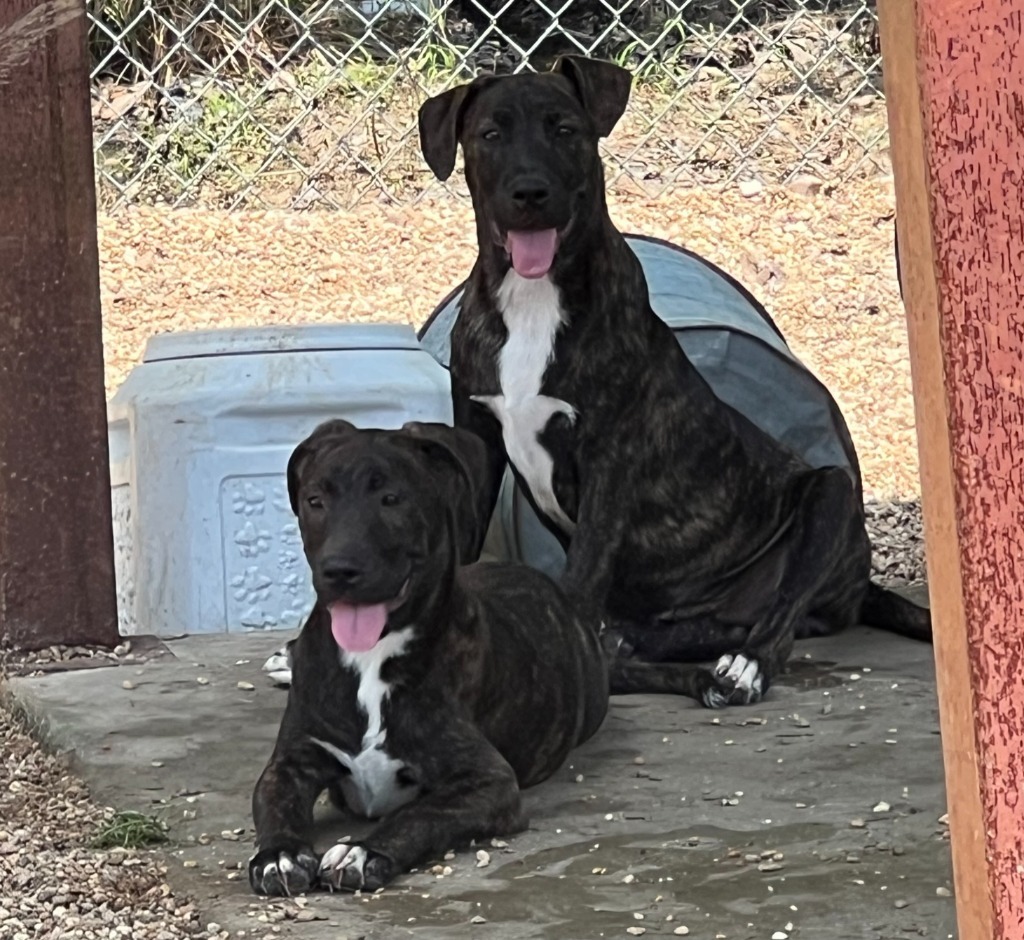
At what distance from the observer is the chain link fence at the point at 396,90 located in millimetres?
9828

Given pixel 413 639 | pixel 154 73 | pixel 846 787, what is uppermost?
pixel 154 73

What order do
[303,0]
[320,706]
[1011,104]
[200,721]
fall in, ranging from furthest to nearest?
[303,0]
[200,721]
[320,706]
[1011,104]

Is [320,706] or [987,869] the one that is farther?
[320,706]

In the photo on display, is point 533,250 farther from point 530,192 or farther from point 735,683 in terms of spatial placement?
point 735,683

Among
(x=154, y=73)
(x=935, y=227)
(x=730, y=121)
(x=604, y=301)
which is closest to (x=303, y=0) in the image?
(x=154, y=73)

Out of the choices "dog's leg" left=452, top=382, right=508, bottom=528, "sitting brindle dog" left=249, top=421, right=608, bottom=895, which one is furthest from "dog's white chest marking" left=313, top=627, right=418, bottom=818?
"dog's leg" left=452, top=382, right=508, bottom=528

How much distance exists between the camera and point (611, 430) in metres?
5.11

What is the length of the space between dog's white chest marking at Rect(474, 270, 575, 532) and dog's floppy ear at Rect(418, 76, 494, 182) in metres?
0.36

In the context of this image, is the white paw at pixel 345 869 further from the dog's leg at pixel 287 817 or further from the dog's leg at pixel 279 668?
the dog's leg at pixel 279 668

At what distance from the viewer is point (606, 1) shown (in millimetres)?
10195

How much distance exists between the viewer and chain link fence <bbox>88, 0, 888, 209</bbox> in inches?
387

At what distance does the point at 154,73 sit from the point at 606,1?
220cm

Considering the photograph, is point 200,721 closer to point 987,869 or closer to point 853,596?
point 853,596

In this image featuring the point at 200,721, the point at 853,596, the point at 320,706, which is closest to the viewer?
the point at 320,706
